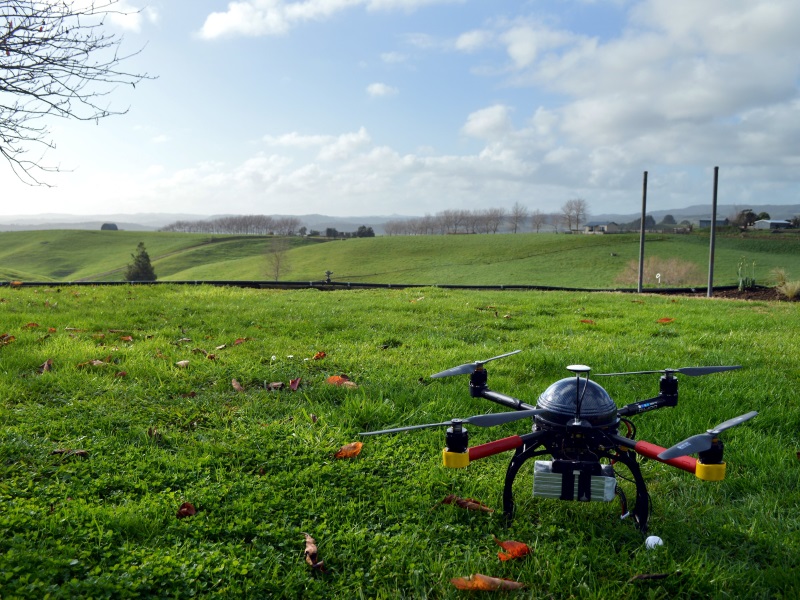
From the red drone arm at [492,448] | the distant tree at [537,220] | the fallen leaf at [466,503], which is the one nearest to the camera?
the red drone arm at [492,448]

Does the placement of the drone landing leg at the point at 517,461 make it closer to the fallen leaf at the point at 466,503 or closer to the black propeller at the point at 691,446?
the fallen leaf at the point at 466,503

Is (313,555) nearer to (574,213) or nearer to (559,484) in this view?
(559,484)

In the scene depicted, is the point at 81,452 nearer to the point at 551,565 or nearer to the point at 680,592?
the point at 551,565

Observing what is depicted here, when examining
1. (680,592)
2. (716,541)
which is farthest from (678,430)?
(680,592)

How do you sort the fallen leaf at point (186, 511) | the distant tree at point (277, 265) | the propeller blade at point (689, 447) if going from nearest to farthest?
the propeller blade at point (689, 447)
the fallen leaf at point (186, 511)
the distant tree at point (277, 265)

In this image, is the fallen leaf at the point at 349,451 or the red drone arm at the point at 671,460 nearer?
the red drone arm at the point at 671,460

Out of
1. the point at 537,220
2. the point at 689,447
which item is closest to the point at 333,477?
the point at 689,447

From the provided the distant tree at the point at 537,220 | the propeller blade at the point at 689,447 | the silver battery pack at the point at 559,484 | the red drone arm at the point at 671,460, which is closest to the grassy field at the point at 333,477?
the silver battery pack at the point at 559,484
